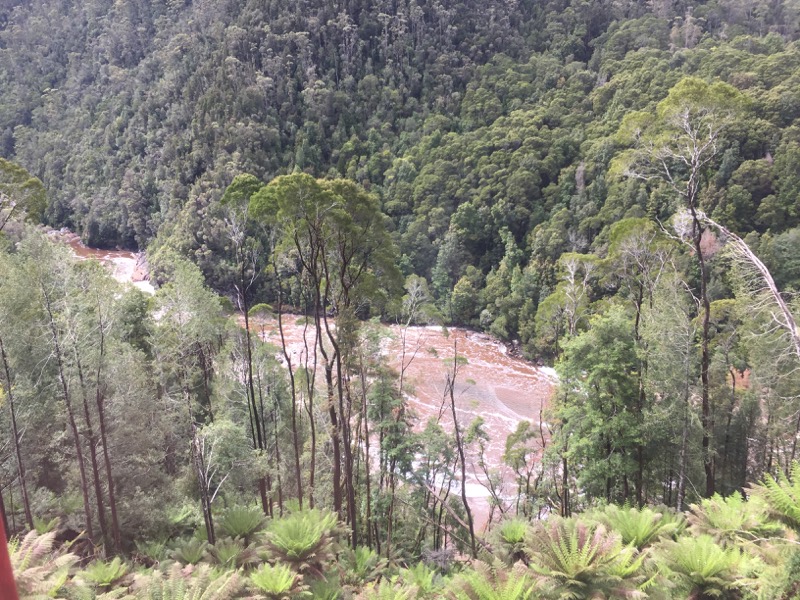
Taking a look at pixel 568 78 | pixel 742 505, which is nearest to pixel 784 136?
pixel 568 78

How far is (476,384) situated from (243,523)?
24.9 m

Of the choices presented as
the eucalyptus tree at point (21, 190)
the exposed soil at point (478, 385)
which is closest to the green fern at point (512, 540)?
the exposed soil at point (478, 385)

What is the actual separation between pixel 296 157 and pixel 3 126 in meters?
50.7

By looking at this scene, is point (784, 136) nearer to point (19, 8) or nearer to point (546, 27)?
point (546, 27)

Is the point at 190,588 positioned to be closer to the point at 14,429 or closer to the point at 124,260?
the point at 14,429

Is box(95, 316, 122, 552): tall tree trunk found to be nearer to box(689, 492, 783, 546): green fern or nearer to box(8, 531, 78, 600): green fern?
box(8, 531, 78, 600): green fern

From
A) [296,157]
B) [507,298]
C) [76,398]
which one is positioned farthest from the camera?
[296,157]

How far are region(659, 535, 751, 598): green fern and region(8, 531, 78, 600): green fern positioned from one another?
6.05 m

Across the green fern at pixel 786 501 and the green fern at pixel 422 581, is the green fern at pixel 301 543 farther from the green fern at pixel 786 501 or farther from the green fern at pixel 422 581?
the green fern at pixel 786 501

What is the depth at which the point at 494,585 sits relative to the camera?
5344mm

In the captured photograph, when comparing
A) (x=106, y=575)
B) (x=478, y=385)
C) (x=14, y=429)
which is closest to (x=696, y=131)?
(x=106, y=575)

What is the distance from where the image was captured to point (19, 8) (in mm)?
85375

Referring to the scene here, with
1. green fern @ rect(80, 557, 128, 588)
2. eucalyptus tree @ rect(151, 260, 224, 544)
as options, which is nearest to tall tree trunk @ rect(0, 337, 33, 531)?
eucalyptus tree @ rect(151, 260, 224, 544)

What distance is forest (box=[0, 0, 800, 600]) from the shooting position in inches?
292
